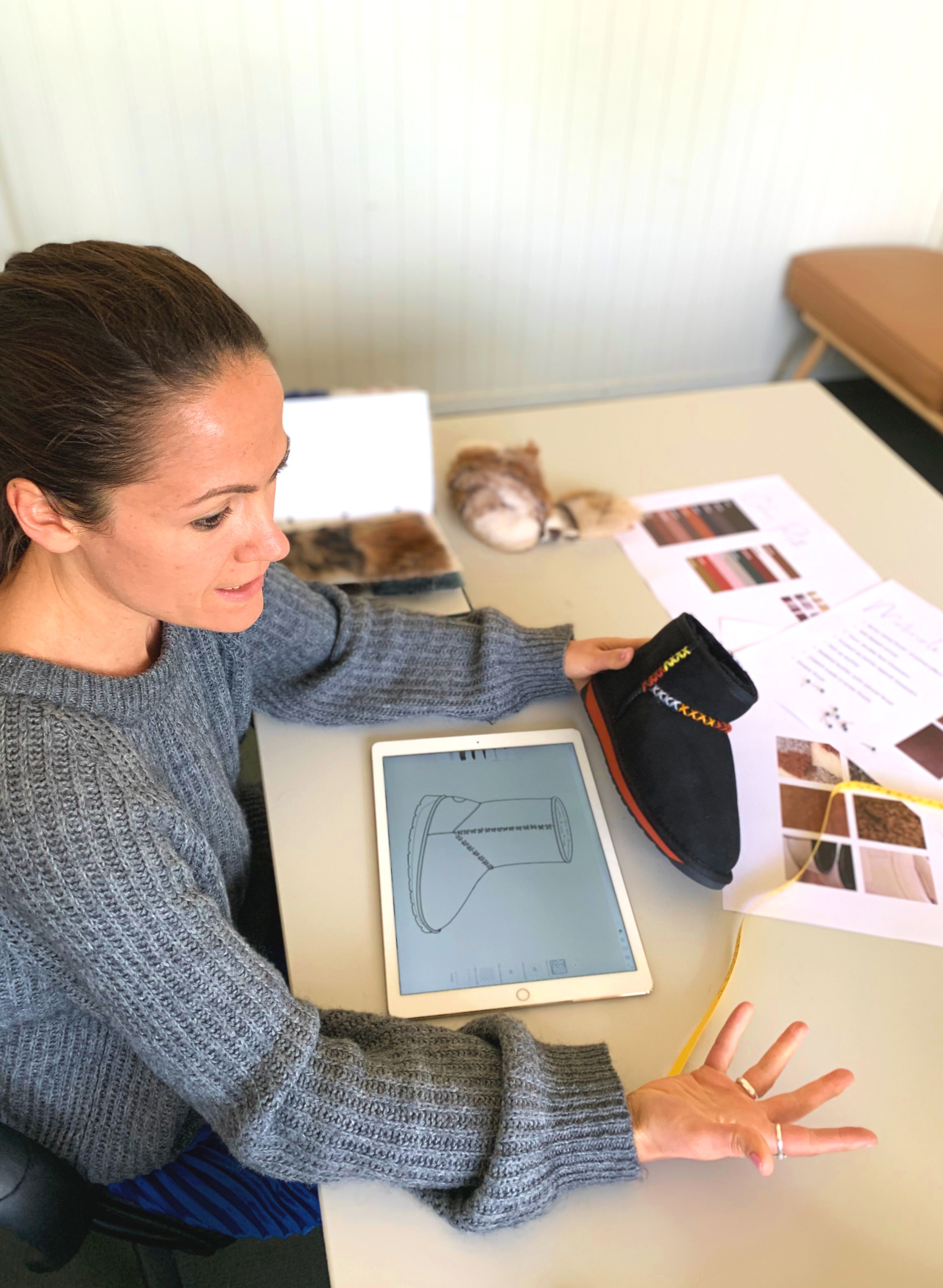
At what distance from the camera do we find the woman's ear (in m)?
0.69

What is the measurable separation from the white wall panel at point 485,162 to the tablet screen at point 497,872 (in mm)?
1803

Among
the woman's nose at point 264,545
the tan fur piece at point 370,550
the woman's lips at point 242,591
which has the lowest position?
the tan fur piece at point 370,550

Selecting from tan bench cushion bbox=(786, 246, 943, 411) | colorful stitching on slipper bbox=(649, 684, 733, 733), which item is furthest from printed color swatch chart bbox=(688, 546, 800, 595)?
tan bench cushion bbox=(786, 246, 943, 411)

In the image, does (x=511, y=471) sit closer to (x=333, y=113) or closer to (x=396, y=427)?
(x=396, y=427)

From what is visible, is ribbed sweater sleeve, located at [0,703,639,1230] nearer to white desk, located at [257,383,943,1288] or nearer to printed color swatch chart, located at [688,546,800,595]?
white desk, located at [257,383,943,1288]

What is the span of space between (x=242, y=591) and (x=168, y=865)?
0.79 feet

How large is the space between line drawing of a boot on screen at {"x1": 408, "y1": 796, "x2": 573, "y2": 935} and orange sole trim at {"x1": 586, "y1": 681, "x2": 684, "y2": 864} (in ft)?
0.21

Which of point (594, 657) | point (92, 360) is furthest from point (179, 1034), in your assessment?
point (594, 657)

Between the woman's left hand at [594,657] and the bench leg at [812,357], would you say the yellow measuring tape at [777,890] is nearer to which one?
the woman's left hand at [594,657]

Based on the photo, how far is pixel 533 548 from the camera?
133 centimetres

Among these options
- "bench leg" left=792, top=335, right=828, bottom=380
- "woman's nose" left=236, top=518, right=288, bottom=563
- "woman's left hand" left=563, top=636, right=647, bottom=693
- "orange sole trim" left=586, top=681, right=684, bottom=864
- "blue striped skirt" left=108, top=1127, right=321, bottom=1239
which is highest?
"woman's nose" left=236, top=518, right=288, bottom=563

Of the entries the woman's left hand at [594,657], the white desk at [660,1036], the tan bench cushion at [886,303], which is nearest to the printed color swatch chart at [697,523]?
the white desk at [660,1036]

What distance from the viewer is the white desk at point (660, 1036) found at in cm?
67

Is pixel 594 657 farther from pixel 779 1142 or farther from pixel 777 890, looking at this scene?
pixel 779 1142
